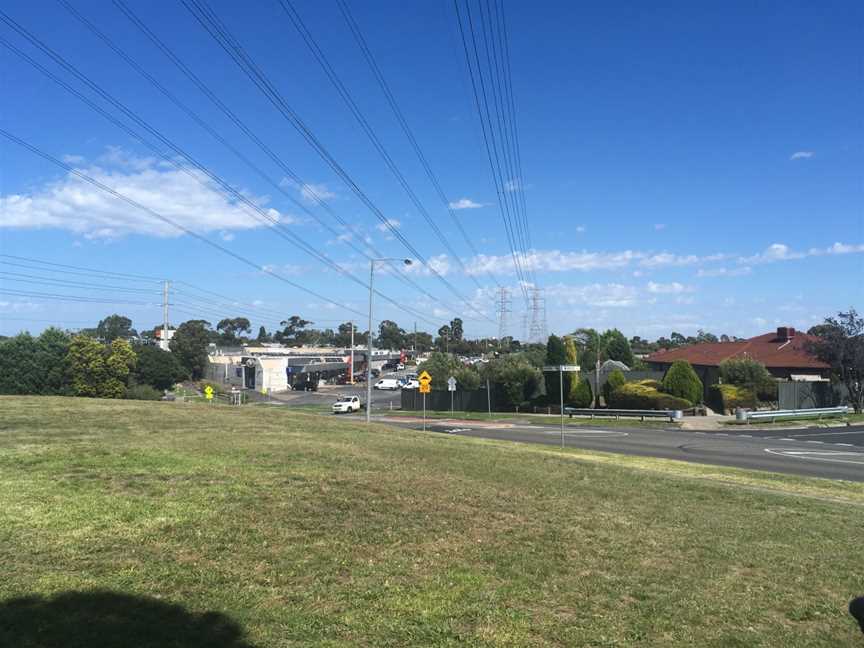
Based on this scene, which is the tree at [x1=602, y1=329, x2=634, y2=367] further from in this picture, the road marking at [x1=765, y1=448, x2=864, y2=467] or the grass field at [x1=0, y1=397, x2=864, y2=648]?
the grass field at [x1=0, y1=397, x2=864, y2=648]

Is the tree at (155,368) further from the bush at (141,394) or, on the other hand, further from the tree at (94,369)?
the tree at (94,369)

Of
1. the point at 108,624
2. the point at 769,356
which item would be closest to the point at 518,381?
the point at 769,356

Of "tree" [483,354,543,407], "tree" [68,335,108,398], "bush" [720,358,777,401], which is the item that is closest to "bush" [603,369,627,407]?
"tree" [483,354,543,407]

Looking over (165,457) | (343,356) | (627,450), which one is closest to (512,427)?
(627,450)

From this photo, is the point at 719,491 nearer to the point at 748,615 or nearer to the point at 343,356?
the point at 748,615

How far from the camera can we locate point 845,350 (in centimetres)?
4547

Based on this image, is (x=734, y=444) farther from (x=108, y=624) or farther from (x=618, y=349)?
(x=618, y=349)

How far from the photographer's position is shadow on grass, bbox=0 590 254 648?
4.57 m

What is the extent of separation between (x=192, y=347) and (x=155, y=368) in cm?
4699

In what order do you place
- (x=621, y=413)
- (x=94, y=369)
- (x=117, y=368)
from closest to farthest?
(x=621, y=413) → (x=94, y=369) → (x=117, y=368)

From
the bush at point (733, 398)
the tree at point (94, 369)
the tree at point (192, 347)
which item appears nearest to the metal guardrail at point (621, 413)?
the bush at point (733, 398)

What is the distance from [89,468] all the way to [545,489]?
777 centimetres

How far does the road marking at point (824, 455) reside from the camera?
24.1m

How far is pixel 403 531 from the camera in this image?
26.8 feet
